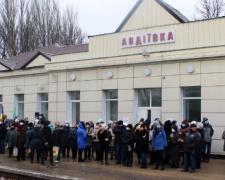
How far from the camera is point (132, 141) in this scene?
12758 millimetres

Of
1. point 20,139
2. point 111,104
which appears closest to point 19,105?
point 111,104

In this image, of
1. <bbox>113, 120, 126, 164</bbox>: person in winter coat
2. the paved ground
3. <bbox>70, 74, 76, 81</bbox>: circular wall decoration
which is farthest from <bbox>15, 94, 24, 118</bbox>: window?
<bbox>113, 120, 126, 164</bbox>: person in winter coat

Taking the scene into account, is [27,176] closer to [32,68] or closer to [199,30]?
[199,30]

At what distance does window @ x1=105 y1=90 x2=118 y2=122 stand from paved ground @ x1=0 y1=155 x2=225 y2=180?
17.9 feet

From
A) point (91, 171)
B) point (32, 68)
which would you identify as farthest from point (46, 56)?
point (91, 171)

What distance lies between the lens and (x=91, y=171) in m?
11.9

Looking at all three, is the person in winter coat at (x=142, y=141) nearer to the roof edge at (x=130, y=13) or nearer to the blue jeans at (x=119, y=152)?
the blue jeans at (x=119, y=152)

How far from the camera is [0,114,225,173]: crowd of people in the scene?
1192 cm

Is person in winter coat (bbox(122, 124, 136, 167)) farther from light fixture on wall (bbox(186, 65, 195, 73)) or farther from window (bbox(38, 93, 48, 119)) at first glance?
window (bbox(38, 93, 48, 119))

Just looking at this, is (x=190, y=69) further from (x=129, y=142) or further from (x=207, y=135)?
(x=129, y=142)

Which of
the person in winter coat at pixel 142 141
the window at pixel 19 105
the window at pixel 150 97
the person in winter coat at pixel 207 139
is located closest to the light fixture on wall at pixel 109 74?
the window at pixel 150 97

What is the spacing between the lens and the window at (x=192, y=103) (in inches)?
632

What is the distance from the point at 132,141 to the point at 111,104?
682cm

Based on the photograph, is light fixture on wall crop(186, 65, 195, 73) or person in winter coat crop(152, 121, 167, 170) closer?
person in winter coat crop(152, 121, 167, 170)
